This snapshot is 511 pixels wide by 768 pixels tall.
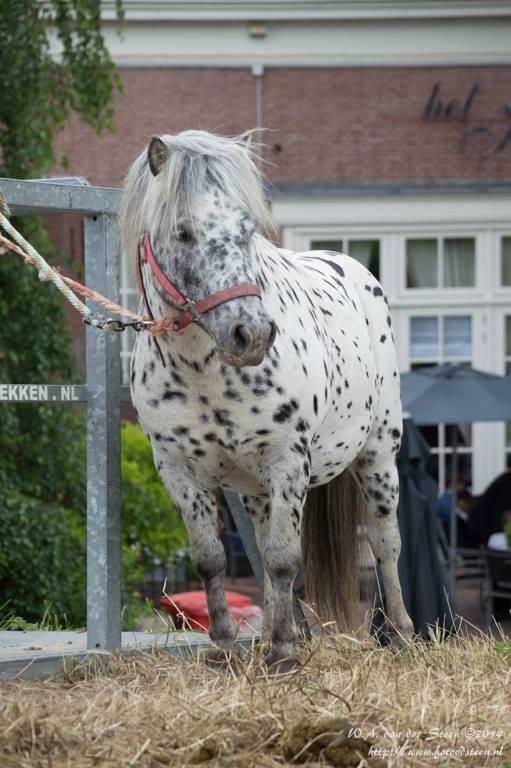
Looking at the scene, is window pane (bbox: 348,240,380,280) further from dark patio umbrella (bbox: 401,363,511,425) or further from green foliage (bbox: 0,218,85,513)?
green foliage (bbox: 0,218,85,513)

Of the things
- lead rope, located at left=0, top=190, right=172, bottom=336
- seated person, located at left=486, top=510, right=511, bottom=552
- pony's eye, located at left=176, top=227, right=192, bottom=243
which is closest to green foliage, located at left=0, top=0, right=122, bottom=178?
lead rope, located at left=0, top=190, right=172, bottom=336

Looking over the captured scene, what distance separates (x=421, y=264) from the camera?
17.2m

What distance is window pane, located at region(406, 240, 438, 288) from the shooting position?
17141mm

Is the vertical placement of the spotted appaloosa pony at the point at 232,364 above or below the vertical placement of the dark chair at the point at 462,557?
above

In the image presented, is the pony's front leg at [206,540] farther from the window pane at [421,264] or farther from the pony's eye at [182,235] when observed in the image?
the window pane at [421,264]

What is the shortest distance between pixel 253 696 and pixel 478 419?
27.3 feet

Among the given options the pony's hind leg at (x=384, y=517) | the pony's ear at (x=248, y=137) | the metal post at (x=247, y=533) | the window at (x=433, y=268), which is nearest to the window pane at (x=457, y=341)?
the window at (x=433, y=268)

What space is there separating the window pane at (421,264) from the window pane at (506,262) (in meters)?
0.89

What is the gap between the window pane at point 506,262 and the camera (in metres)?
17.2

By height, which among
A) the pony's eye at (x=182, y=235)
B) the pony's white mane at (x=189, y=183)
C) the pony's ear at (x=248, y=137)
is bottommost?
the pony's eye at (x=182, y=235)

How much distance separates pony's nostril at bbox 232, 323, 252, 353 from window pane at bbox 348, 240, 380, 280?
44.1ft

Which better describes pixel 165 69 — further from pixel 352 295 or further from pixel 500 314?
pixel 352 295

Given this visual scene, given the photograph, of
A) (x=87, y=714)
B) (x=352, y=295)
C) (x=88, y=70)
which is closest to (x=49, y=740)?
(x=87, y=714)

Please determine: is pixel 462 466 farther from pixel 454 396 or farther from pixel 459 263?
pixel 454 396
